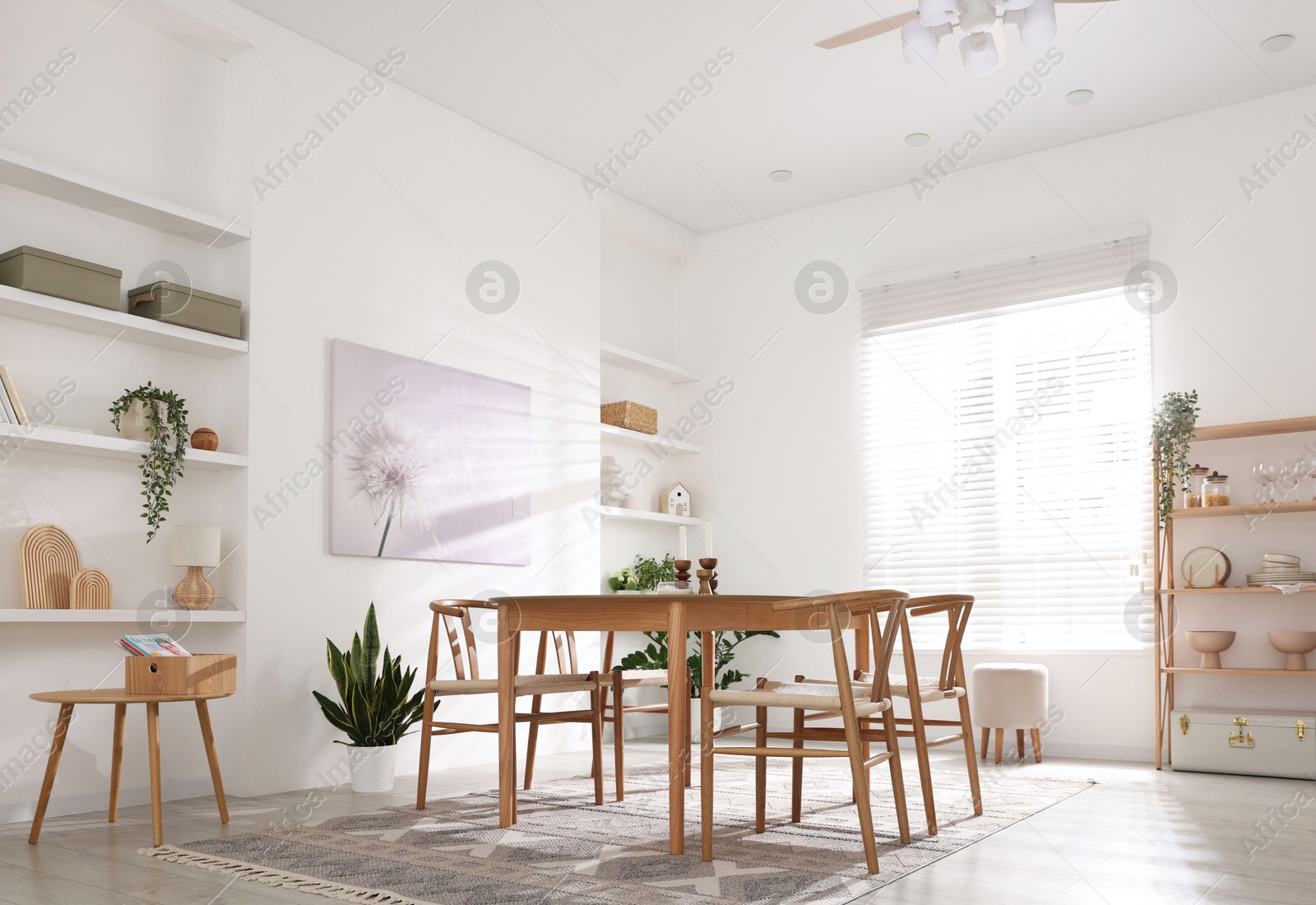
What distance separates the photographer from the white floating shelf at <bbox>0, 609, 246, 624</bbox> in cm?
362

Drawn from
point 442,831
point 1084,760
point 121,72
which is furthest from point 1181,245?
point 121,72

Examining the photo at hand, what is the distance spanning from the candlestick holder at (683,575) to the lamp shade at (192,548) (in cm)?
182

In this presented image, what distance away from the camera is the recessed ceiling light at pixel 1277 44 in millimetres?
4938

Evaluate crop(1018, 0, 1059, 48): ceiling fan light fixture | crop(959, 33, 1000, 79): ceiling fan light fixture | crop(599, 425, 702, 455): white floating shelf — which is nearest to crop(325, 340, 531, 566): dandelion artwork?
crop(599, 425, 702, 455): white floating shelf

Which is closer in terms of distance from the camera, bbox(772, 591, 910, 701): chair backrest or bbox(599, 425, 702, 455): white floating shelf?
bbox(772, 591, 910, 701): chair backrest

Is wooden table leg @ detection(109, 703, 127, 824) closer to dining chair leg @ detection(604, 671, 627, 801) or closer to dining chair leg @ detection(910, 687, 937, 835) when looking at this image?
dining chair leg @ detection(604, 671, 627, 801)

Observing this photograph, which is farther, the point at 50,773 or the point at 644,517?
the point at 644,517

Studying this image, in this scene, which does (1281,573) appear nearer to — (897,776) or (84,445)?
(897,776)

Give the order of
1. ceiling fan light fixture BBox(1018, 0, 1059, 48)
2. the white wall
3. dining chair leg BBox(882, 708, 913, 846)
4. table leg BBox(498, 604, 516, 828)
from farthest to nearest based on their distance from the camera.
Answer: the white wall, ceiling fan light fixture BBox(1018, 0, 1059, 48), table leg BBox(498, 604, 516, 828), dining chair leg BBox(882, 708, 913, 846)

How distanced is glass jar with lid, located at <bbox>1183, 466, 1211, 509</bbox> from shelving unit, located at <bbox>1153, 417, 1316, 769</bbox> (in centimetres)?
7

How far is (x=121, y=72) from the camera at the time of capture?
4328 mm

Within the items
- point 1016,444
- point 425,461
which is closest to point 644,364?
point 425,461

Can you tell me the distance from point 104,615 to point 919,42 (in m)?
3.59

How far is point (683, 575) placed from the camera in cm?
369
